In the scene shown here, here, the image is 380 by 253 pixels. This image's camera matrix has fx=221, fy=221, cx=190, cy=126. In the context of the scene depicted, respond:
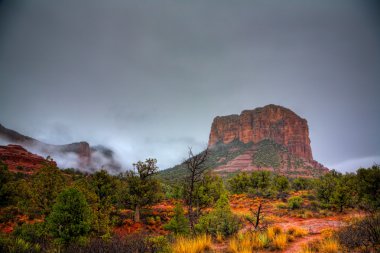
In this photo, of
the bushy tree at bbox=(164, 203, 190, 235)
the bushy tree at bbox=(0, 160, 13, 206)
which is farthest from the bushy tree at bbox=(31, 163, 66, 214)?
the bushy tree at bbox=(0, 160, 13, 206)

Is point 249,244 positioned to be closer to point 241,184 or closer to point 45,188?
point 45,188

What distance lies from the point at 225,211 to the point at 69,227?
28.4 feet

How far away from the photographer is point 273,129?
16950 centimetres

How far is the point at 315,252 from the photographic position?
7.02 m

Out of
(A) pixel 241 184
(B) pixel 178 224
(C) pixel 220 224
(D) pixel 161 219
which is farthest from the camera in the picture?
(A) pixel 241 184

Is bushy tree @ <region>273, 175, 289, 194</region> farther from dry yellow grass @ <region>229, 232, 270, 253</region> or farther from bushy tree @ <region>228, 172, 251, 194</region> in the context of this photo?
dry yellow grass @ <region>229, 232, 270, 253</region>

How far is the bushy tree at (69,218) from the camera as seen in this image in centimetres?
908

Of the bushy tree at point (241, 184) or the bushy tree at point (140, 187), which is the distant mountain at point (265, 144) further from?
the bushy tree at point (140, 187)

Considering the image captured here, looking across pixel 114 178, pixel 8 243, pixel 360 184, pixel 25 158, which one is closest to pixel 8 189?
pixel 114 178

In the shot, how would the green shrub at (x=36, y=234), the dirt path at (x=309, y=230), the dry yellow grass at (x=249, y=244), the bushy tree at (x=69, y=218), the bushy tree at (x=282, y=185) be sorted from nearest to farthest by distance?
the dry yellow grass at (x=249, y=244) → the dirt path at (x=309, y=230) → the bushy tree at (x=69, y=218) → the green shrub at (x=36, y=234) → the bushy tree at (x=282, y=185)

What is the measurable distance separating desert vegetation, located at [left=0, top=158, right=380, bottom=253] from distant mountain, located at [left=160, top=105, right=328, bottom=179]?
265 ft

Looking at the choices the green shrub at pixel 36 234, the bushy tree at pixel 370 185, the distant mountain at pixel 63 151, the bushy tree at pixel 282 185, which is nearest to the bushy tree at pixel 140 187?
the green shrub at pixel 36 234

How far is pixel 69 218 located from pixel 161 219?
1942 cm

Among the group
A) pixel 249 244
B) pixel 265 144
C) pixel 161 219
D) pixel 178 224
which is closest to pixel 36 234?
pixel 178 224
